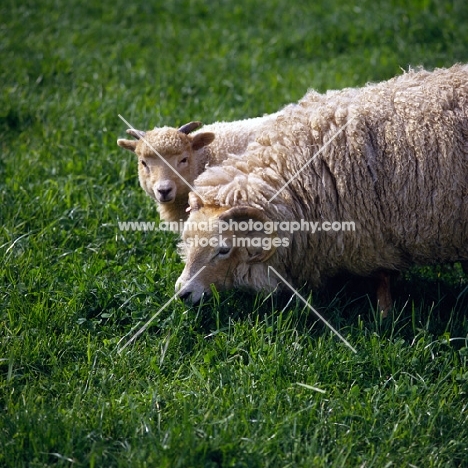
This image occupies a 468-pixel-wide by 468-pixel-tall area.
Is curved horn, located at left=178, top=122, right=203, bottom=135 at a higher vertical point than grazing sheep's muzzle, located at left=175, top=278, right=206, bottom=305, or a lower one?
higher

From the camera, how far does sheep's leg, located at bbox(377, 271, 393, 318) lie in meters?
4.64

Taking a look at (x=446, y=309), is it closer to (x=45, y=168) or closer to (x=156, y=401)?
(x=156, y=401)

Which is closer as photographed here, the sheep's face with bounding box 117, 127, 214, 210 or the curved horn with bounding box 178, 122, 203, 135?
the sheep's face with bounding box 117, 127, 214, 210

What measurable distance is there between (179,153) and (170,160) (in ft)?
0.25

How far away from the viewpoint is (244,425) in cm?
358

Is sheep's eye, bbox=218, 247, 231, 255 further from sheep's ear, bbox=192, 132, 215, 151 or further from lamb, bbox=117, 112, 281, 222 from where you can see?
sheep's ear, bbox=192, 132, 215, 151

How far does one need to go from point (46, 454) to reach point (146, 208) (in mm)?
2604

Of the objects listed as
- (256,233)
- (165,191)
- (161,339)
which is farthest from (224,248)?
(165,191)

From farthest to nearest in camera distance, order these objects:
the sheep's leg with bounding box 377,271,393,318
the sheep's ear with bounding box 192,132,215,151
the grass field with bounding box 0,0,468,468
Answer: the sheep's ear with bounding box 192,132,215,151, the sheep's leg with bounding box 377,271,393,318, the grass field with bounding box 0,0,468,468

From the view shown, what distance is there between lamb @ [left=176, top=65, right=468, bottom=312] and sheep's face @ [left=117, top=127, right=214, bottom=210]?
16.5 inches

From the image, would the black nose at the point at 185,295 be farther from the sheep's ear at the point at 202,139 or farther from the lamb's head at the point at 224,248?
the sheep's ear at the point at 202,139

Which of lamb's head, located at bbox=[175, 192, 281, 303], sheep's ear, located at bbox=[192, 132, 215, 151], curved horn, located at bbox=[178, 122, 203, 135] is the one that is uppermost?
curved horn, located at bbox=[178, 122, 203, 135]

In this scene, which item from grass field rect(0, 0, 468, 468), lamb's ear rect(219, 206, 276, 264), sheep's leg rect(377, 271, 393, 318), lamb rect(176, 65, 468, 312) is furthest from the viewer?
sheep's leg rect(377, 271, 393, 318)

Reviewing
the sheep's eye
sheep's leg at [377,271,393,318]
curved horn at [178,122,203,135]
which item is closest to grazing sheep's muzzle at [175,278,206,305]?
the sheep's eye
